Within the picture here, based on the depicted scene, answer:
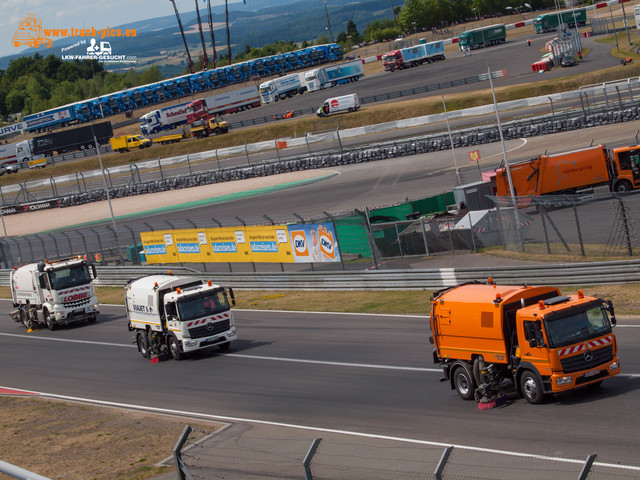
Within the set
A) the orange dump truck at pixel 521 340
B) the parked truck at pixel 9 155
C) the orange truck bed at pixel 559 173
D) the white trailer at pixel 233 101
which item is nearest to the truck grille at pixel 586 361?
the orange dump truck at pixel 521 340

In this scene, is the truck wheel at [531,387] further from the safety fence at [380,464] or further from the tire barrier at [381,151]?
the tire barrier at [381,151]

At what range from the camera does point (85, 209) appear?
68875 millimetres

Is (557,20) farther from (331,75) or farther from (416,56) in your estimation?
(331,75)

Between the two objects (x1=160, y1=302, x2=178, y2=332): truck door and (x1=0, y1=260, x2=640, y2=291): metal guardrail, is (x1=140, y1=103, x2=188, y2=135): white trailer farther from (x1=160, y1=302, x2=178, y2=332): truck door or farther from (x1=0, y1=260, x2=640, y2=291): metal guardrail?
(x1=160, y1=302, x2=178, y2=332): truck door

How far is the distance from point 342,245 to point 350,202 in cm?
1473

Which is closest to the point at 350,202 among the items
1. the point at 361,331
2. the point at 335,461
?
the point at 361,331

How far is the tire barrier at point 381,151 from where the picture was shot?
50.2 metres

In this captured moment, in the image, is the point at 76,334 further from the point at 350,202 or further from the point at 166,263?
the point at 350,202

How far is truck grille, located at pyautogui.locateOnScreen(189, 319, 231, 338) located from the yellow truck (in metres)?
77.3

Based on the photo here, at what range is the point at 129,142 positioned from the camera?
97.8 metres

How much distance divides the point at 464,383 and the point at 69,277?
69.6 ft

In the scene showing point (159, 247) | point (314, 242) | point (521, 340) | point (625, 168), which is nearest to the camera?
point (521, 340)

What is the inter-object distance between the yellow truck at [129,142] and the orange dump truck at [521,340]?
8579 cm

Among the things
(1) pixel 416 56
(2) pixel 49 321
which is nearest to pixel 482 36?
(1) pixel 416 56
